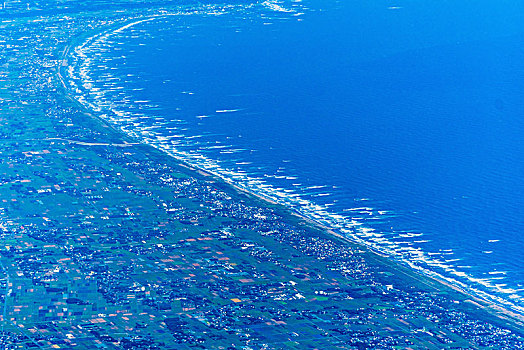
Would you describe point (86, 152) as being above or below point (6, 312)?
above

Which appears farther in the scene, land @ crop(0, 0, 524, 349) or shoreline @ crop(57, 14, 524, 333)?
shoreline @ crop(57, 14, 524, 333)

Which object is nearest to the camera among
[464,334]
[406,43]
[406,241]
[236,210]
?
[464,334]

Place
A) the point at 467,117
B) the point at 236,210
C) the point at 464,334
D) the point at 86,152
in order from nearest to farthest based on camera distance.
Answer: the point at 464,334 < the point at 236,210 < the point at 86,152 < the point at 467,117

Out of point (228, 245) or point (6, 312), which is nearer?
point (6, 312)

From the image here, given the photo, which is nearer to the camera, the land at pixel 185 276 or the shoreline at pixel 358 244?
the land at pixel 185 276

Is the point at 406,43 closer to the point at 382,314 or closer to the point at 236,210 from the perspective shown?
the point at 236,210

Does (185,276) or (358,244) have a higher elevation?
(358,244)

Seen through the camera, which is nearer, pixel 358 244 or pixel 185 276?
pixel 185 276

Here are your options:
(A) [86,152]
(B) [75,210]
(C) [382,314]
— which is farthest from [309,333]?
(A) [86,152]
